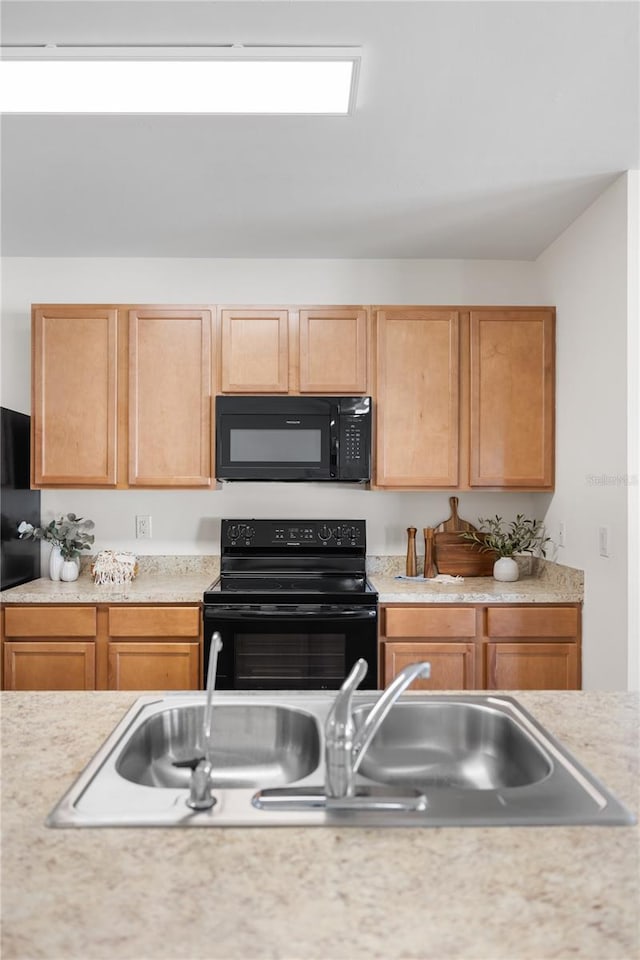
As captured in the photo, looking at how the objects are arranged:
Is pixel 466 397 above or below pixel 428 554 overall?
above

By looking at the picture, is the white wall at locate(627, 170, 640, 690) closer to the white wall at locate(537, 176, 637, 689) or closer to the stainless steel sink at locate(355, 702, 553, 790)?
the white wall at locate(537, 176, 637, 689)

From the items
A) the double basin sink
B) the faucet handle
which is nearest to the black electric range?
the double basin sink

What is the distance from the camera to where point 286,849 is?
2.75ft

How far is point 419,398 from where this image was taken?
10.5 feet

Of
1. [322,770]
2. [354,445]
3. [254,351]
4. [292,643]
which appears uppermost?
[254,351]

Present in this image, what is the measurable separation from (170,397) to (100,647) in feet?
3.84

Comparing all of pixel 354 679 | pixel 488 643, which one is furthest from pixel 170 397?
pixel 354 679

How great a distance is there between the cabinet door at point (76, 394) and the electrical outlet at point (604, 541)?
2.15 metres

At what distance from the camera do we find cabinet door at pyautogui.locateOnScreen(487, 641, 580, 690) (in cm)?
293

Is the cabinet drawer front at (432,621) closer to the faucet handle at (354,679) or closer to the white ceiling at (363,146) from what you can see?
the white ceiling at (363,146)

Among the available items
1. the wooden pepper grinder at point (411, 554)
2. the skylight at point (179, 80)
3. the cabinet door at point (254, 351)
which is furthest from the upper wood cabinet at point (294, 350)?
the skylight at point (179, 80)

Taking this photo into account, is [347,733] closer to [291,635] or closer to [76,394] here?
[291,635]

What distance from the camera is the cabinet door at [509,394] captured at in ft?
10.6

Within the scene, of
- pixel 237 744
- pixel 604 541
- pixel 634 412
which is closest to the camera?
pixel 237 744
